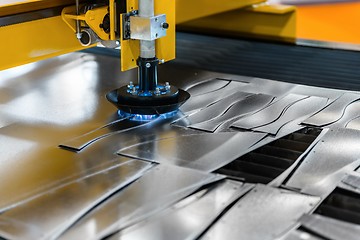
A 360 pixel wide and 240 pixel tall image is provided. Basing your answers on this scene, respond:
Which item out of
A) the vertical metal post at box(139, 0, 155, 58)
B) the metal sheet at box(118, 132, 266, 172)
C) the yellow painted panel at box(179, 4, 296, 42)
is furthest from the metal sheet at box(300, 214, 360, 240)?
the yellow painted panel at box(179, 4, 296, 42)

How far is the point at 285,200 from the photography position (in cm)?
185

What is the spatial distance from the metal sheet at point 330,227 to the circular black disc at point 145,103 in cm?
99

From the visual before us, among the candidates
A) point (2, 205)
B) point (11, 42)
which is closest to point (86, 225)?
point (2, 205)

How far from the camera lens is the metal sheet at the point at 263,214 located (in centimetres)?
167

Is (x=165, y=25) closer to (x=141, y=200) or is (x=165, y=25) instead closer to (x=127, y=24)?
(x=127, y=24)

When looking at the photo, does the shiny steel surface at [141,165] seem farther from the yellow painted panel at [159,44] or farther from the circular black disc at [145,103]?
the yellow painted panel at [159,44]

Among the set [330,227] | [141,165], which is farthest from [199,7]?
[330,227]

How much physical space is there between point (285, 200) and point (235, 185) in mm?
177

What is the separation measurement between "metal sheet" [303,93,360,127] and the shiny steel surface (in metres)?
0.05

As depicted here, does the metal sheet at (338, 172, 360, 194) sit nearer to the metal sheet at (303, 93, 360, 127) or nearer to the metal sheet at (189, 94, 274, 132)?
the metal sheet at (303, 93, 360, 127)

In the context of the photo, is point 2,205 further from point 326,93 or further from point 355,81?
point 355,81

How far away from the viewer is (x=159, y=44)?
266 centimetres

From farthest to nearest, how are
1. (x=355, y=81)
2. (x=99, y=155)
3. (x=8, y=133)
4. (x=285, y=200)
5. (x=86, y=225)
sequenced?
(x=355, y=81)
(x=8, y=133)
(x=99, y=155)
(x=285, y=200)
(x=86, y=225)

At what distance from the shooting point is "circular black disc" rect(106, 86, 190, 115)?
2561 mm
